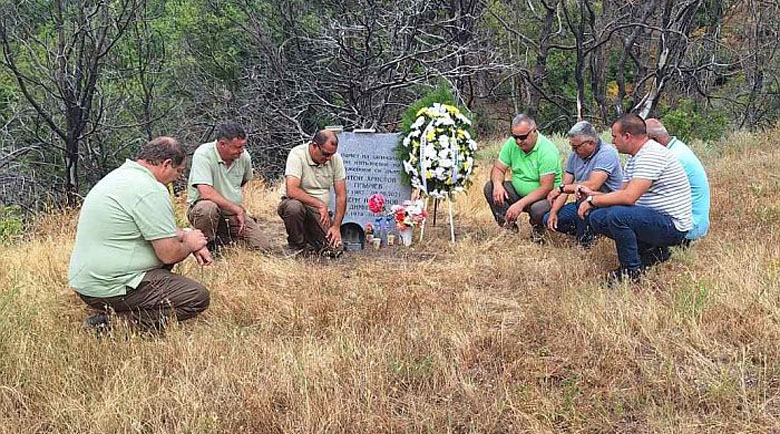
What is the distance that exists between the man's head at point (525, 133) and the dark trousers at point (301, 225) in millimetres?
2027

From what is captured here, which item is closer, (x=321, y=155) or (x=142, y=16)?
(x=321, y=155)

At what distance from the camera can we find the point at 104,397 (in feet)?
10.5

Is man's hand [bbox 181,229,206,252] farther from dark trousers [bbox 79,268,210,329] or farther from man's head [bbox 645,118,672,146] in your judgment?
man's head [bbox 645,118,672,146]

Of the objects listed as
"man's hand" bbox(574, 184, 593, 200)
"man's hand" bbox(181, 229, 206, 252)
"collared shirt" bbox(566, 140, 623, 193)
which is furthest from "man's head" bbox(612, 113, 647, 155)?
"man's hand" bbox(181, 229, 206, 252)

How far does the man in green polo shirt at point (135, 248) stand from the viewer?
3.92 metres

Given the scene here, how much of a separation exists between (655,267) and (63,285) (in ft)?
14.2

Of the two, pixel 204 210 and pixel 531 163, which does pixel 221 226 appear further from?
pixel 531 163

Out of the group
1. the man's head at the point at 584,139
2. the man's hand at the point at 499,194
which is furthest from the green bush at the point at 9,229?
the man's head at the point at 584,139

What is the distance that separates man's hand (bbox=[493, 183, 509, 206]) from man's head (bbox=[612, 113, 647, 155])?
5.88ft

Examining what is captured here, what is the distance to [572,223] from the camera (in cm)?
605

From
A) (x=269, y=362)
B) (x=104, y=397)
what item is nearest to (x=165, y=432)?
(x=104, y=397)

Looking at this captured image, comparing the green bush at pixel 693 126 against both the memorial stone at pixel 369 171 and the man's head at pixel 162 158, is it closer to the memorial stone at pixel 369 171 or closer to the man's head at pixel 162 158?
the memorial stone at pixel 369 171

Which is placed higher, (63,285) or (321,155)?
(321,155)

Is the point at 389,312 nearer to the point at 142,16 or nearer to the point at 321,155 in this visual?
the point at 321,155
